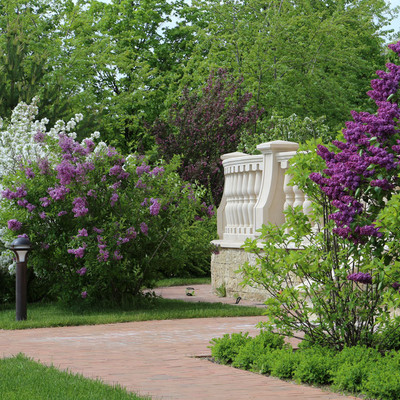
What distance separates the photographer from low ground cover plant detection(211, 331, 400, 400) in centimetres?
604

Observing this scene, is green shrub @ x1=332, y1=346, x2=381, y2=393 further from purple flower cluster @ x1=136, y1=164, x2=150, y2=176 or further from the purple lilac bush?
purple flower cluster @ x1=136, y1=164, x2=150, y2=176

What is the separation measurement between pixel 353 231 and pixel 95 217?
243 inches

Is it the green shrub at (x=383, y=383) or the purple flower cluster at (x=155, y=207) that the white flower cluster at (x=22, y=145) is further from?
the green shrub at (x=383, y=383)

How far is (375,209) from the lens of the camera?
6969mm

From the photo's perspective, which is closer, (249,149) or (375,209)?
(375,209)

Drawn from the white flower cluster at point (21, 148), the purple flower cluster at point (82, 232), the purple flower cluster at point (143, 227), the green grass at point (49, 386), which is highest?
the white flower cluster at point (21, 148)

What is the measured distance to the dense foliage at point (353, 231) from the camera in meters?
6.70

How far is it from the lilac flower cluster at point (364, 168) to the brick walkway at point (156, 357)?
139 cm

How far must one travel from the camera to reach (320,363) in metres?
6.65

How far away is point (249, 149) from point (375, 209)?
13.5m

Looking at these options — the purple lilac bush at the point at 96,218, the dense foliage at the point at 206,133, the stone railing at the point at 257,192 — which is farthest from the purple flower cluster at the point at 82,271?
the dense foliage at the point at 206,133

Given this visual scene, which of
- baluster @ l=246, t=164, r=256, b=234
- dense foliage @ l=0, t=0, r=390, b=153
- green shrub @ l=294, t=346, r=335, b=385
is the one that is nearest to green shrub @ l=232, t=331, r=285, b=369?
green shrub @ l=294, t=346, r=335, b=385

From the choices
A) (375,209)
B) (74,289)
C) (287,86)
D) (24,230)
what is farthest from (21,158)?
(287,86)

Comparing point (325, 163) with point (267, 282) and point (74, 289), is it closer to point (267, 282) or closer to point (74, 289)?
point (267, 282)
